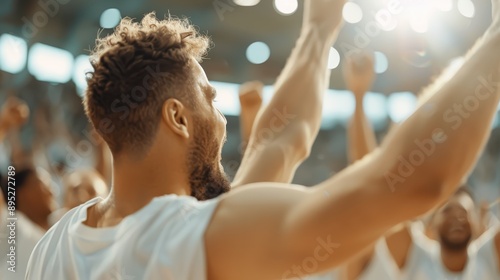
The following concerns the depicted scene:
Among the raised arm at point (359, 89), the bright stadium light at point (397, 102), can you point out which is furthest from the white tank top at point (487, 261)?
the bright stadium light at point (397, 102)

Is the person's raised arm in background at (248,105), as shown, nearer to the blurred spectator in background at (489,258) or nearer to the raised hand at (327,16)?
the raised hand at (327,16)

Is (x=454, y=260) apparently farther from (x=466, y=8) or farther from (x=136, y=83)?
(x=466, y=8)

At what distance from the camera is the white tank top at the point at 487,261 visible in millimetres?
4340

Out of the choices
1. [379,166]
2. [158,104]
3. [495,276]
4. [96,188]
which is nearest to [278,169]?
[158,104]

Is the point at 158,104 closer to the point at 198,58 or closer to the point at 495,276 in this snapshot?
the point at 198,58

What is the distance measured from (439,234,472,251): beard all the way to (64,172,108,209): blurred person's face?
2065mm

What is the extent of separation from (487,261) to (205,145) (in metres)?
3.42

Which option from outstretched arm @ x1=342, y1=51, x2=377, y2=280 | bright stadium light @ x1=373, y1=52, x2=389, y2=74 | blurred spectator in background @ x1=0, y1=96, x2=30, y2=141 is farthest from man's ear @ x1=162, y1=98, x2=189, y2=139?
bright stadium light @ x1=373, y1=52, x2=389, y2=74

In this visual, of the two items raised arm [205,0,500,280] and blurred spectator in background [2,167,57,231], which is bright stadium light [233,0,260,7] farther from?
raised arm [205,0,500,280]

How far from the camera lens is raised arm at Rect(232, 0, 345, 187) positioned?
1745mm

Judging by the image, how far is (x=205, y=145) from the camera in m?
1.37

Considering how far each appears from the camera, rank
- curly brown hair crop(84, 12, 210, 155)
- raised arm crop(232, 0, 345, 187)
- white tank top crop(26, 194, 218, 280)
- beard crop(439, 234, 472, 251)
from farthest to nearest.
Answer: beard crop(439, 234, 472, 251) → raised arm crop(232, 0, 345, 187) → curly brown hair crop(84, 12, 210, 155) → white tank top crop(26, 194, 218, 280)

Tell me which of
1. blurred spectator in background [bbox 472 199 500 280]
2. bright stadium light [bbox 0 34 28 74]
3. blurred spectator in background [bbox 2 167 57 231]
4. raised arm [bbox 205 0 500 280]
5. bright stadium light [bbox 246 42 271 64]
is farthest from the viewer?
bright stadium light [bbox 246 42 271 64]

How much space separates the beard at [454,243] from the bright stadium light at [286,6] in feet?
30.8
